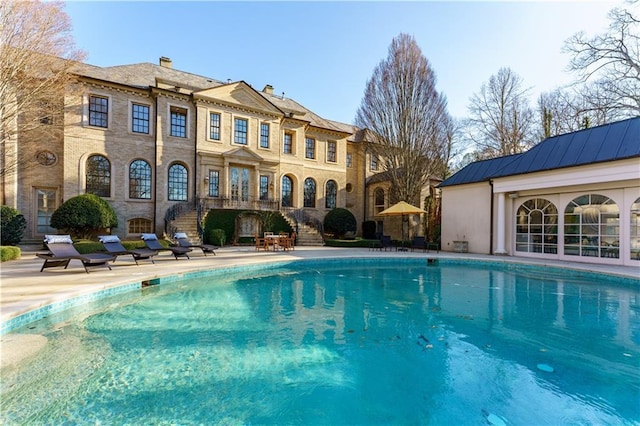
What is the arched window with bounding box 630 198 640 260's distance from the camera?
10.7 meters

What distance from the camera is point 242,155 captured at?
19.0 m

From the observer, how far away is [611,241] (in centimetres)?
1138

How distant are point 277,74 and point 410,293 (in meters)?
21.8

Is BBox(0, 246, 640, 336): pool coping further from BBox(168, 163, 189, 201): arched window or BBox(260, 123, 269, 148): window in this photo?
BBox(260, 123, 269, 148): window

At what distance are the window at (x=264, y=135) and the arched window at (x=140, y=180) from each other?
275 inches

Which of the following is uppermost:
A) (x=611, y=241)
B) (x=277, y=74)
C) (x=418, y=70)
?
(x=277, y=74)

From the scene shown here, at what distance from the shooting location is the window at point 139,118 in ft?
55.1

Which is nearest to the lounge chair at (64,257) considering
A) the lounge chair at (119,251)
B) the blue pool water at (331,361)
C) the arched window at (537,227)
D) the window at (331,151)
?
the lounge chair at (119,251)

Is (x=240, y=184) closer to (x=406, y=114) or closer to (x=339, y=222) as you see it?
(x=339, y=222)

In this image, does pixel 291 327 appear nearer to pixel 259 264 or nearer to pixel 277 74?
pixel 259 264

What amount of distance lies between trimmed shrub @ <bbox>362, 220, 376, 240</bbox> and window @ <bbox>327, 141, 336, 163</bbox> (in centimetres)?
556

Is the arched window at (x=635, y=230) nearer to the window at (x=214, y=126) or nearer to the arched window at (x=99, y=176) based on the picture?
the window at (x=214, y=126)

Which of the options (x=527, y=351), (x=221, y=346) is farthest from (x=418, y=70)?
(x=221, y=346)

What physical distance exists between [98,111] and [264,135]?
9.12m
